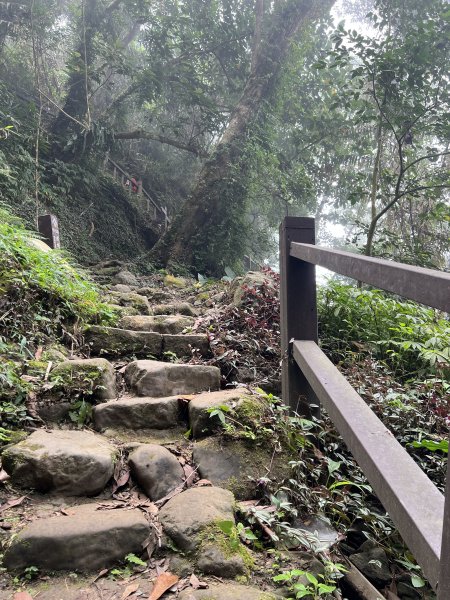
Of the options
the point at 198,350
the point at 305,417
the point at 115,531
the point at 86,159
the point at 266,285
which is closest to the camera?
the point at 115,531

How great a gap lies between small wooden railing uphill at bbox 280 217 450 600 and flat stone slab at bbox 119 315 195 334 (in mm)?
1612

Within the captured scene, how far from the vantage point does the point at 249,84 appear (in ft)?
34.3

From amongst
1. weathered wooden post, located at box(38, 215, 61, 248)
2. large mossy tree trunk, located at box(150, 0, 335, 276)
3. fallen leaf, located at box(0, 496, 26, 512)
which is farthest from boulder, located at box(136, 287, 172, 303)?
fallen leaf, located at box(0, 496, 26, 512)

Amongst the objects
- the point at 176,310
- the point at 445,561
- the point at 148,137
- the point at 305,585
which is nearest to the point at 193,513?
the point at 305,585

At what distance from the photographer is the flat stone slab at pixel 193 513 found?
1461 millimetres

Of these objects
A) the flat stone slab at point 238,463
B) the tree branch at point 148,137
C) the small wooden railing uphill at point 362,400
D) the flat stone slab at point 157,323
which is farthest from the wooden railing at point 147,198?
the flat stone slab at point 238,463

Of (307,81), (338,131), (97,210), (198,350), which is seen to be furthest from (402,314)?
(307,81)

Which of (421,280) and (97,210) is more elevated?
(97,210)

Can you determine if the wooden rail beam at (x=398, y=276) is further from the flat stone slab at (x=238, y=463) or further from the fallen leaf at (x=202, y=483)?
the fallen leaf at (x=202, y=483)

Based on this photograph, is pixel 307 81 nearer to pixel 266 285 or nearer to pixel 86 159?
pixel 86 159

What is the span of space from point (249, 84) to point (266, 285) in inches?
316

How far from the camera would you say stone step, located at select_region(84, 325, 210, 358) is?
317cm

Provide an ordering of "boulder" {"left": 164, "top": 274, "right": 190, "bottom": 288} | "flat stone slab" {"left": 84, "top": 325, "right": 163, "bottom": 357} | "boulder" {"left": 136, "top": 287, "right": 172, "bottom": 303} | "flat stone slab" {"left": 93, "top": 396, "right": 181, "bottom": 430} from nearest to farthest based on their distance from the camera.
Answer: "flat stone slab" {"left": 93, "top": 396, "right": 181, "bottom": 430} < "flat stone slab" {"left": 84, "top": 325, "right": 163, "bottom": 357} < "boulder" {"left": 136, "top": 287, "right": 172, "bottom": 303} < "boulder" {"left": 164, "top": 274, "right": 190, "bottom": 288}

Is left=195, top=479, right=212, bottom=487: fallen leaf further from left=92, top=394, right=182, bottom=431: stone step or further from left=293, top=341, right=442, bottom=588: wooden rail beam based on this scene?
left=293, top=341, right=442, bottom=588: wooden rail beam
